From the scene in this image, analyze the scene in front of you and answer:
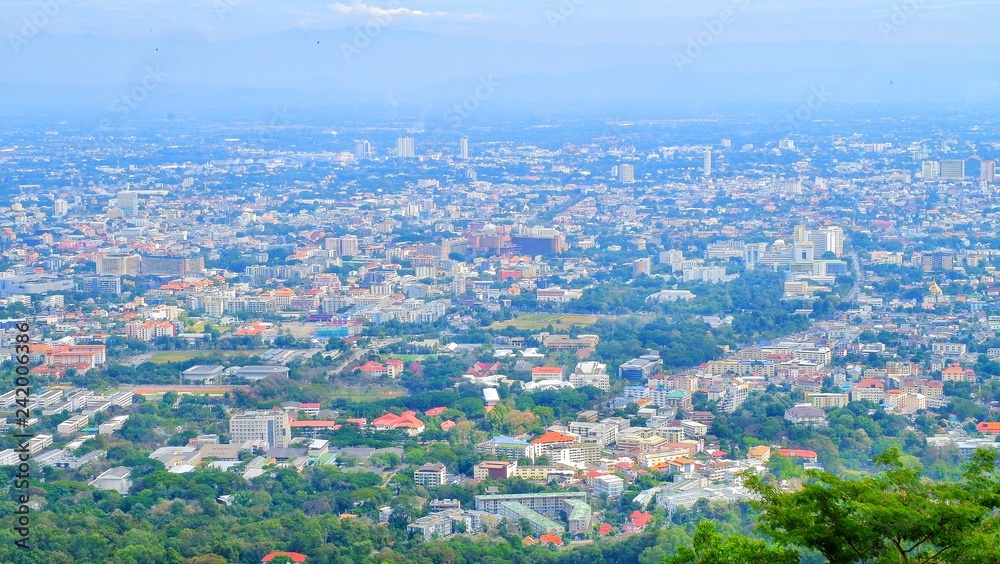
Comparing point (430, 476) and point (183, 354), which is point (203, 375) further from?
point (430, 476)

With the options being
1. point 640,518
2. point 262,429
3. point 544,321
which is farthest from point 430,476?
point 544,321

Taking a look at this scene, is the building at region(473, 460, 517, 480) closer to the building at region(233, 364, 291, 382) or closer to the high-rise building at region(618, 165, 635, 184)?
the building at region(233, 364, 291, 382)

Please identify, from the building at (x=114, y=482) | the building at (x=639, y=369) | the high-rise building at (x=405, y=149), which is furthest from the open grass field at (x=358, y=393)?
the high-rise building at (x=405, y=149)

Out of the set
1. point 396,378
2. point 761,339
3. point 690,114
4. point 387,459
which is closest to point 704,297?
point 761,339

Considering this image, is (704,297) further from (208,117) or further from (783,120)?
(208,117)

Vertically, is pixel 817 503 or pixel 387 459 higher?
pixel 817 503

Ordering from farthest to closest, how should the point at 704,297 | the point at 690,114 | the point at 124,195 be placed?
the point at 690,114 < the point at 124,195 < the point at 704,297
